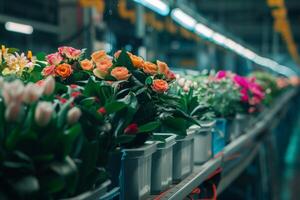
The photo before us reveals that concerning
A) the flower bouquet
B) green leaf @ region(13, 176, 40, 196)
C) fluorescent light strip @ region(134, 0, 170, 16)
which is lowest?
green leaf @ region(13, 176, 40, 196)

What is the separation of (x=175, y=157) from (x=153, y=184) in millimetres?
241

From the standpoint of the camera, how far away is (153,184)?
1628 mm

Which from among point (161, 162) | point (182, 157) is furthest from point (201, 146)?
point (161, 162)

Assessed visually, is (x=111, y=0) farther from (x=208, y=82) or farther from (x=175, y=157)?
(x=175, y=157)

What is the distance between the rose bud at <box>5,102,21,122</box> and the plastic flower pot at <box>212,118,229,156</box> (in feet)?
5.09

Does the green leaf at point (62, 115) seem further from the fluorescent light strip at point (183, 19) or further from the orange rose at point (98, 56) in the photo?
the fluorescent light strip at point (183, 19)

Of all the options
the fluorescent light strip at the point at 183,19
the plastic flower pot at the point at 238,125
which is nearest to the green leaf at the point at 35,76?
the plastic flower pot at the point at 238,125

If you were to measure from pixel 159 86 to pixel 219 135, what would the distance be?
3.62 feet

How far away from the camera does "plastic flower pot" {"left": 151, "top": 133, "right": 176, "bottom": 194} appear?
5.35 feet

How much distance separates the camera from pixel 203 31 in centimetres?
568

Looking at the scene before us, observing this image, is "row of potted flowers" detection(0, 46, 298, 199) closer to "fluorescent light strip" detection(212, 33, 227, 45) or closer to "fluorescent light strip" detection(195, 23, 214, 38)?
"fluorescent light strip" detection(195, 23, 214, 38)

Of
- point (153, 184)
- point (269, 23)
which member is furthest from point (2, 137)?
point (269, 23)

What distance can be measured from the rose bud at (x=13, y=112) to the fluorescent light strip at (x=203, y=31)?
428 centimetres

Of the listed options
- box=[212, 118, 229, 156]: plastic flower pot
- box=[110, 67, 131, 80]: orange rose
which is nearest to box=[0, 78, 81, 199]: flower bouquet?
box=[110, 67, 131, 80]: orange rose
